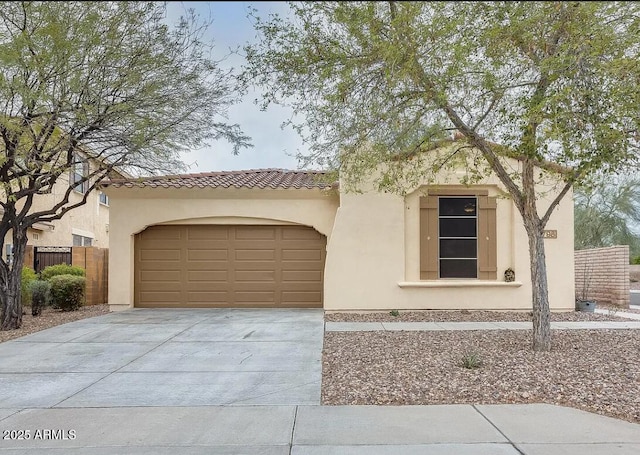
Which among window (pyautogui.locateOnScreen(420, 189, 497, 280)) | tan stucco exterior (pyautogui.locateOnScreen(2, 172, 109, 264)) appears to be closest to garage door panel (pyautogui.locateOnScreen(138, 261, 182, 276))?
tan stucco exterior (pyautogui.locateOnScreen(2, 172, 109, 264))

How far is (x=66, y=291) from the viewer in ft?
41.2

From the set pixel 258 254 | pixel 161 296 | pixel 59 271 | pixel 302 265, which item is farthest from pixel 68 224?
pixel 302 265

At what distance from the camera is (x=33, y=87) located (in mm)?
8500

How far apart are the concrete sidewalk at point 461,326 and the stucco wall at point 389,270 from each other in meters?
1.42

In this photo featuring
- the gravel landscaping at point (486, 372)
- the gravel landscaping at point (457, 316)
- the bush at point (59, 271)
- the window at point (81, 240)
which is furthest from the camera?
the window at point (81, 240)

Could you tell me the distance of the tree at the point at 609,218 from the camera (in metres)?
24.4

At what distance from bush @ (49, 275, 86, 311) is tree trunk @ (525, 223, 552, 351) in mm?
10941

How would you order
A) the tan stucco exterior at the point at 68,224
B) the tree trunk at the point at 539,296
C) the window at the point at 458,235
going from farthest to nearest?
the tan stucco exterior at the point at 68,224
the window at the point at 458,235
the tree trunk at the point at 539,296

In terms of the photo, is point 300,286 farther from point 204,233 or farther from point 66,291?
point 66,291

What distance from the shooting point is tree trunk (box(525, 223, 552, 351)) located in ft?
24.6

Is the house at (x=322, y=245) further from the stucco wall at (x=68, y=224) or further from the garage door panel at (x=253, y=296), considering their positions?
the stucco wall at (x=68, y=224)

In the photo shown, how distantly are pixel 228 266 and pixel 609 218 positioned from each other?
21.0 meters

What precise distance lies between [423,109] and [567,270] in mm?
6859

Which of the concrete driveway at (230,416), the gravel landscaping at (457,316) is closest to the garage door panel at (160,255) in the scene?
the gravel landscaping at (457,316)
